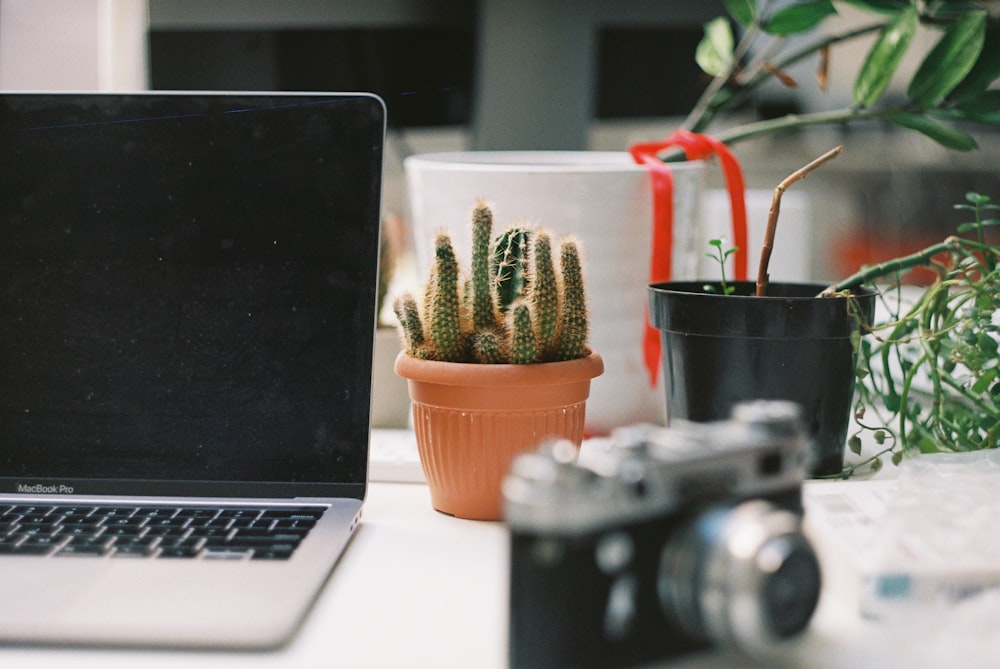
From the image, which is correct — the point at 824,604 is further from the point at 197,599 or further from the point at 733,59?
the point at 733,59

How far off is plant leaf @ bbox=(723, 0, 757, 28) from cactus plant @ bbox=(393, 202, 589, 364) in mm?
414

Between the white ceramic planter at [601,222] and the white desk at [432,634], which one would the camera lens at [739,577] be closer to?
the white desk at [432,634]

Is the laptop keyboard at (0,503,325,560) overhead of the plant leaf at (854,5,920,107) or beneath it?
beneath

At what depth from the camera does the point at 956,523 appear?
501mm

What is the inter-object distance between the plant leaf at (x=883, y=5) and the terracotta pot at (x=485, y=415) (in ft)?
1.61

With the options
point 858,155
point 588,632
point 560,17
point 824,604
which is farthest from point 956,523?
point 858,155

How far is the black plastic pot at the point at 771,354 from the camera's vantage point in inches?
26.4

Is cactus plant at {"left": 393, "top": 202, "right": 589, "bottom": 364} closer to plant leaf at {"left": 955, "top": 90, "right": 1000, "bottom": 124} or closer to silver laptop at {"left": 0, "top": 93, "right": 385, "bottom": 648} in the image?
silver laptop at {"left": 0, "top": 93, "right": 385, "bottom": 648}

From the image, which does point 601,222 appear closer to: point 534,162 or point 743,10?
point 534,162

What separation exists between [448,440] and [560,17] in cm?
179

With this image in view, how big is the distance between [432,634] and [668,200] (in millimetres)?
441

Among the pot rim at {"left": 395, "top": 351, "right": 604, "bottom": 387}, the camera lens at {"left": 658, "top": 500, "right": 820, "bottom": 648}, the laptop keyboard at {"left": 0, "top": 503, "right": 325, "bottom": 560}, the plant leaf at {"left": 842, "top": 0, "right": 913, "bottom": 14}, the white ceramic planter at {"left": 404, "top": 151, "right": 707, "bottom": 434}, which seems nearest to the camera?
the camera lens at {"left": 658, "top": 500, "right": 820, "bottom": 648}

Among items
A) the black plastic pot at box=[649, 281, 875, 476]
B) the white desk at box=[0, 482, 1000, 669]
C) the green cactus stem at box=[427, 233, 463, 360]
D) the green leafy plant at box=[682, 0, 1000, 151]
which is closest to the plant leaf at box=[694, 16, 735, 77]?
the green leafy plant at box=[682, 0, 1000, 151]

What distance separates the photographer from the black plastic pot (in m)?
0.67
